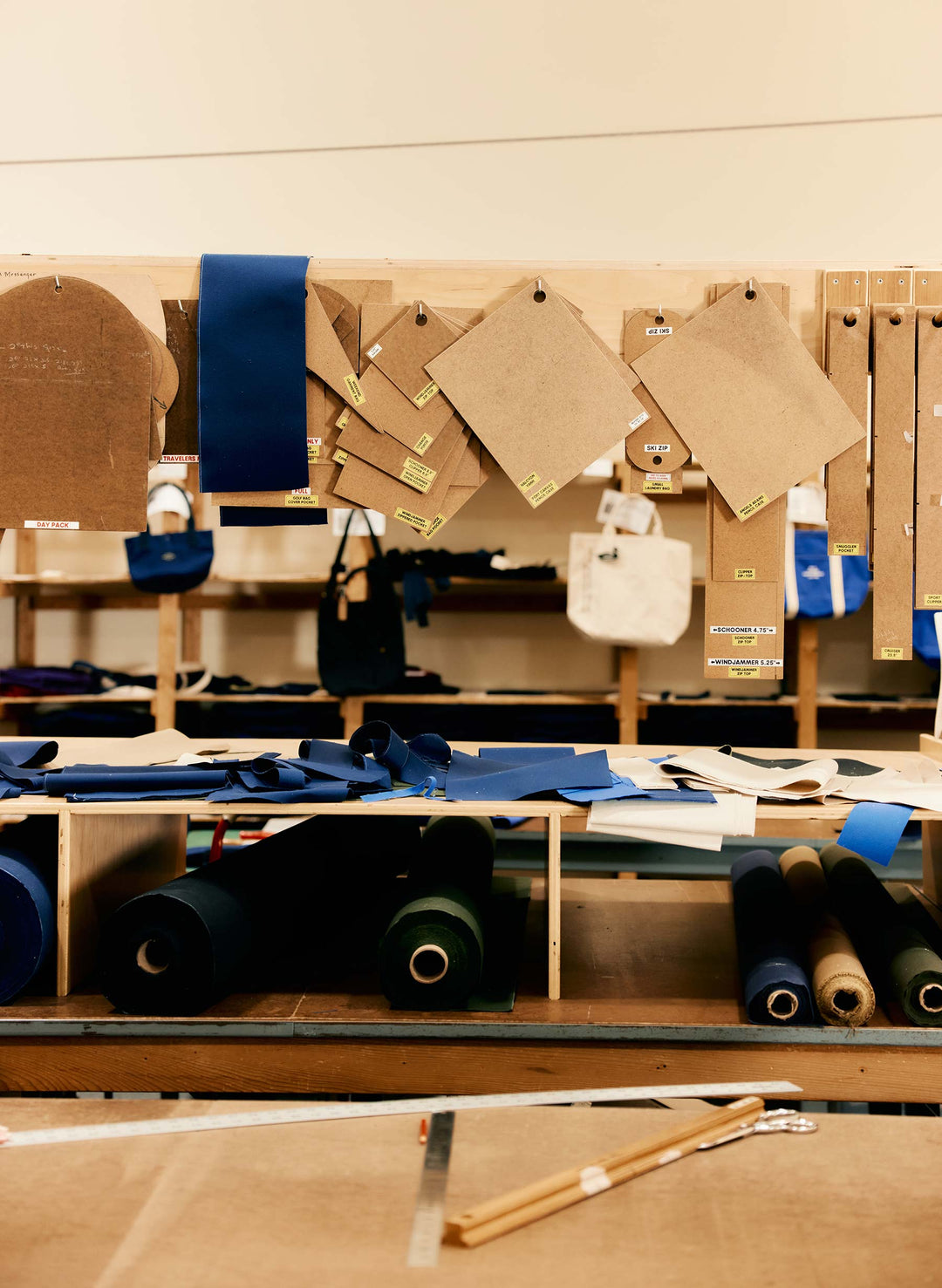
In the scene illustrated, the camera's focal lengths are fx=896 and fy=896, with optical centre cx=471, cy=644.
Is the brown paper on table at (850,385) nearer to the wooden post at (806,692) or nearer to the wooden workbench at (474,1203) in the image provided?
the wooden workbench at (474,1203)

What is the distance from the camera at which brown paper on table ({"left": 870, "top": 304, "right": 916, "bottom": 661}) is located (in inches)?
55.8

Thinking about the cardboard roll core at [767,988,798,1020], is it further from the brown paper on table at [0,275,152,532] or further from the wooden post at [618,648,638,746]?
the wooden post at [618,648,638,746]

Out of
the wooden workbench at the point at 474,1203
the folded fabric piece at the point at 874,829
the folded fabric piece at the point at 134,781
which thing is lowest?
the wooden workbench at the point at 474,1203

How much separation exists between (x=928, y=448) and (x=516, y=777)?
838 mm

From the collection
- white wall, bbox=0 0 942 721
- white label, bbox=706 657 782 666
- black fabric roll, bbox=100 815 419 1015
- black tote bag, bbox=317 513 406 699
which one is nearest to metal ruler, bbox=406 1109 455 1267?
black fabric roll, bbox=100 815 419 1015

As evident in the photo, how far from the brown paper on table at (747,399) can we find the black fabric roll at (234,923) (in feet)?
3.23

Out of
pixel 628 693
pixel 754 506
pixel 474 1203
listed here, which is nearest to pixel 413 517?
pixel 754 506

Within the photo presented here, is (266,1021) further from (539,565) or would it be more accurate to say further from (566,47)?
(566,47)

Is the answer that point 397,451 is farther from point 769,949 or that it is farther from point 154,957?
point 769,949

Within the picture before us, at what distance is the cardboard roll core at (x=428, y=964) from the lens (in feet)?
4.18

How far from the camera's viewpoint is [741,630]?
1463 millimetres

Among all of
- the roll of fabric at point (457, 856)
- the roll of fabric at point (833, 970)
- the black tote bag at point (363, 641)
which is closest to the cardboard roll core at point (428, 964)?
the roll of fabric at point (457, 856)

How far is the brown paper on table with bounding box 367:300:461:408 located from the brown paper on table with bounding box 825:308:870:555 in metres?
0.60

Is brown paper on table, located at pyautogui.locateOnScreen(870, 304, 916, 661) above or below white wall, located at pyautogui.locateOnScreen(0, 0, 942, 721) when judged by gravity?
below
